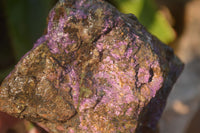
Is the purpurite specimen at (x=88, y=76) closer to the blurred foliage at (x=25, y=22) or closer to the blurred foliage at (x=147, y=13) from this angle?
the blurred foliage at (x=25, y=22)

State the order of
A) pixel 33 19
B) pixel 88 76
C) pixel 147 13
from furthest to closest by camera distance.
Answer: pixel 147 13 < pixel 33 19 < pixel 88 76

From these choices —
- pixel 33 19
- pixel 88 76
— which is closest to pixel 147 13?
pixel 33 19

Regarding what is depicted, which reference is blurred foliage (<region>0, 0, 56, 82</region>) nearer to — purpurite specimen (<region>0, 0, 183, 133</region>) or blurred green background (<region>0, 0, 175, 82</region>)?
blurred green background (<region>0, 0, 175, 82</region>)

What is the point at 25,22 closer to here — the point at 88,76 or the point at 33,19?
the point at 33,19

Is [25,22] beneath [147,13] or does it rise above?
beneath

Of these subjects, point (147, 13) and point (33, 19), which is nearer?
point (33, 19)

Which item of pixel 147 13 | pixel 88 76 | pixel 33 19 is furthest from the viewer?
pixel 147 13

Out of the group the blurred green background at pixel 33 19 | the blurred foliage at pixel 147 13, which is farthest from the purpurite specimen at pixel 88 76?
the blurred foliage at pixel 147 13

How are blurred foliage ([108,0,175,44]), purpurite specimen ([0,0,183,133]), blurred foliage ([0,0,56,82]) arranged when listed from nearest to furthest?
purpurite specimen ([0,0,183,133]) → blurred foliage ([0,0,56,82]) → blurred foliage ([108,0,175,44])

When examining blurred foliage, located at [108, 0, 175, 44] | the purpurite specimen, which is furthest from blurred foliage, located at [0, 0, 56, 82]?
the purpurite specimen
